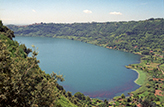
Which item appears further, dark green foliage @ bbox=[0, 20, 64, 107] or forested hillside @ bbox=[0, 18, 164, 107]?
forested hillside @ bbox=[0, 18, 164, 107]

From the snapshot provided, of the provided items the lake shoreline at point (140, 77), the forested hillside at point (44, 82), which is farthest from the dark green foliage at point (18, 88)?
the lake shoreline at point (140, 77)

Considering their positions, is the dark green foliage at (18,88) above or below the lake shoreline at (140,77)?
above

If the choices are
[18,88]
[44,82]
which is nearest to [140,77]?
[44,82]

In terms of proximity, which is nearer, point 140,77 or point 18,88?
point 18,88

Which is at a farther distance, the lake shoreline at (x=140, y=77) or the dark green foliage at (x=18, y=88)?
the lake shoreline at (x=140, y=77)

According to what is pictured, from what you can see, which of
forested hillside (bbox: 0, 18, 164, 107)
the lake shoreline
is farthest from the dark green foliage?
the lake shoreline

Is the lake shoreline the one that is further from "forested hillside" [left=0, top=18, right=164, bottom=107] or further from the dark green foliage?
the dark green foliage

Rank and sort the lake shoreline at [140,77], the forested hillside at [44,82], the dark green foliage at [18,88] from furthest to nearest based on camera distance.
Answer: the lake shoreline at [140,77], the forested hillside at [44,82], the dark green foliage at [18,88]

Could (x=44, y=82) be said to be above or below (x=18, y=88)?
below

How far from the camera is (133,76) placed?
10544 centimetres

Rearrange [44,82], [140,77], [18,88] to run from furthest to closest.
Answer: [140,77] < [44,82] < [18,88]

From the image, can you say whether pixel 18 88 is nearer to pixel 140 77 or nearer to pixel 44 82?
pixel 44 82

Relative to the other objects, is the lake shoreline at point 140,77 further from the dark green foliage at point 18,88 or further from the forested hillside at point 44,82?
the dark green foliage at point 18,88

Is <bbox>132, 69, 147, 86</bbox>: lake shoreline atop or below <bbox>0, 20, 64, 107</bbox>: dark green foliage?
below
